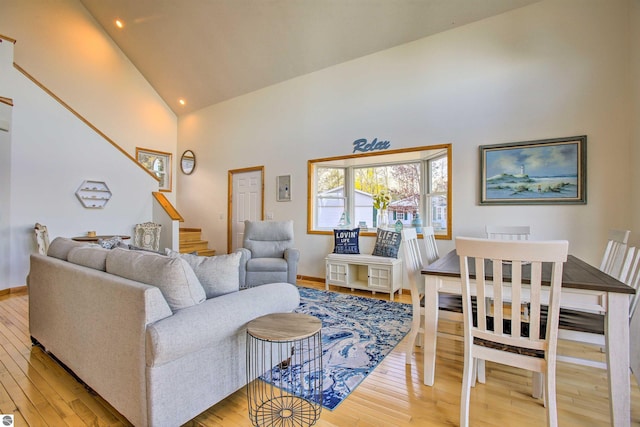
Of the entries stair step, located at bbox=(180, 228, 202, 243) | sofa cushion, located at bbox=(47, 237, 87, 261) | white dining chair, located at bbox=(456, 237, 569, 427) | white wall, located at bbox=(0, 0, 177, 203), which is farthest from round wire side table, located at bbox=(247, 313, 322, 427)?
white wall, located at bbox=(0, 0, 177, 203)

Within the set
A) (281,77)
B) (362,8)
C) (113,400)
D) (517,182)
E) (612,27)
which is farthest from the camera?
(281,77)

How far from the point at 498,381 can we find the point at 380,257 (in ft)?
7.28

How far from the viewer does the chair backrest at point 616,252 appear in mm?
2037

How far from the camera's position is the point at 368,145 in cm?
439

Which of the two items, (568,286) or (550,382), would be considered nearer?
(550,382)

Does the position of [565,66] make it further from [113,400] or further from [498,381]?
[113,400]

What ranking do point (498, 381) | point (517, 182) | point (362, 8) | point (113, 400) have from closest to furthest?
point (113, 400)
point (498, 381)
point (517, 182)
point (362, 8)

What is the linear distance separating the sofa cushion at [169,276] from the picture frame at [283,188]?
3616mm

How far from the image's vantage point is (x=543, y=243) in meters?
1.27

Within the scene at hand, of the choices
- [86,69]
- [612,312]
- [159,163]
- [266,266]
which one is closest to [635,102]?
[612,312]

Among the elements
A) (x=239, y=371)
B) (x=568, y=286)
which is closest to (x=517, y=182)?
(x=568, y=286)

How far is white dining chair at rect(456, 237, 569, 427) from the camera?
4.32ft

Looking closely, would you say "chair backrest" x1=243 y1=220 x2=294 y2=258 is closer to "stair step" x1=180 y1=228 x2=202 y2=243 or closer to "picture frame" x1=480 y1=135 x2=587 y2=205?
"stair step" x1=180 y1=228 x2=202 y2=243

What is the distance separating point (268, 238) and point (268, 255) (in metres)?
0.28
